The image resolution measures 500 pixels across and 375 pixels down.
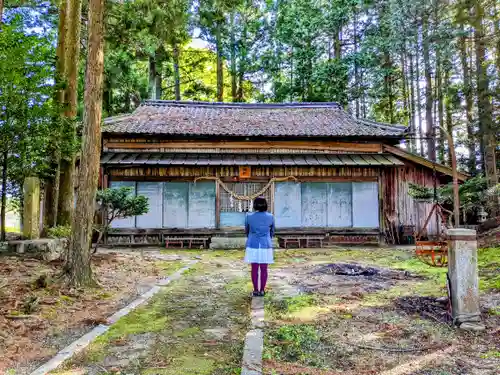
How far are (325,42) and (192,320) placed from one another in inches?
918

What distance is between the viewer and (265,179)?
14.0 metres

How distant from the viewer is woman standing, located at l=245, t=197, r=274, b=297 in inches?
222

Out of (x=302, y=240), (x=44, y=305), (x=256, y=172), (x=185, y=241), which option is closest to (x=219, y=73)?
(x=256, y=172)

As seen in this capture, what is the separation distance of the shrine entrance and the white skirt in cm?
823

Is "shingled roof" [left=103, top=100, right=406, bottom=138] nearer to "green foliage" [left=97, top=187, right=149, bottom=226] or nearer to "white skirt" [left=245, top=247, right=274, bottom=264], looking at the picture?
"green foliage" [left=97, top=187, right=149, bottom=226]

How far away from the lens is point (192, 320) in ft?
15.4

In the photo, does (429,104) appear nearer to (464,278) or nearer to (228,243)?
(228,243)

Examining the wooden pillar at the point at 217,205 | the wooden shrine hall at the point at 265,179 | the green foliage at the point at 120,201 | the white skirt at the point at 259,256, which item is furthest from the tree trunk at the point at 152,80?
the white skirt at the point at 259,256

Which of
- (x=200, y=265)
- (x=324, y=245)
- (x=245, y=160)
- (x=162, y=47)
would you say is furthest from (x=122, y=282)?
(x=324, y=245)

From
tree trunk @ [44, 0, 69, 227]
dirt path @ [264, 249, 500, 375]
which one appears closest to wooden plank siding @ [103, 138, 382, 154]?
tree trunk @ [44, 0, 69, 227]

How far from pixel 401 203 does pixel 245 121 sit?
731cm

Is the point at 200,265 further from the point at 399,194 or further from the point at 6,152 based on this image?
the point at 399,194

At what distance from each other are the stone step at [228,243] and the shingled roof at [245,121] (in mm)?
3995

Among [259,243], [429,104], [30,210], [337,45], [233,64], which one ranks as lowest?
[259,243]
